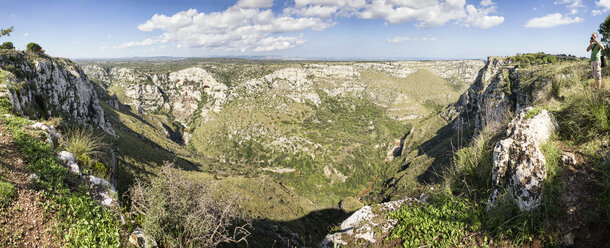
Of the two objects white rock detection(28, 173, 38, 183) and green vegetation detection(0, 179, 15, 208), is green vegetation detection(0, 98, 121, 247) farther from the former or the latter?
green vegetation detection(0, 179, 15, 208)

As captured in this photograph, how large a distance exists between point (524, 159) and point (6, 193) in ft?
36.8

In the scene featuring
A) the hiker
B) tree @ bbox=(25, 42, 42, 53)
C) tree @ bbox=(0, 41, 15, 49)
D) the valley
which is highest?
tree @ bbox=(25, 42, 42, 53)

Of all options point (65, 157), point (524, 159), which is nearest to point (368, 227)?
point (524, 159)

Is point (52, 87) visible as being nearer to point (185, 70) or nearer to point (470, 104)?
point (470, 104)

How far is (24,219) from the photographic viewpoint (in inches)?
179

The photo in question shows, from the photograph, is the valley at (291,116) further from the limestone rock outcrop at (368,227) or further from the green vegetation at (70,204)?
the green vegetation at (70,204)

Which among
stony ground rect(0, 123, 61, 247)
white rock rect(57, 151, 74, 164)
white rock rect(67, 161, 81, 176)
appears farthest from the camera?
white rock rect(57, 151, 74, 164)

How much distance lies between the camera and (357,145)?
127 meters

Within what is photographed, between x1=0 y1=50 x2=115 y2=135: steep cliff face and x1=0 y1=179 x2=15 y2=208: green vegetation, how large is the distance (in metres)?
9.37

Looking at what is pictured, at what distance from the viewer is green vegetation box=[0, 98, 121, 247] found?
15.7ft

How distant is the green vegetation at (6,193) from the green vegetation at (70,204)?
42cm

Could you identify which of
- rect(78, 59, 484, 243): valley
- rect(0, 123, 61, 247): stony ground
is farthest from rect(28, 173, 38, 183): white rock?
rect(78, 59, 484, 243): valley

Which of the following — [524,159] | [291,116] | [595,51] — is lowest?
[291,116]

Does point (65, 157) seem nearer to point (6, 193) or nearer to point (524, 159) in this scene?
point (6, 193)
